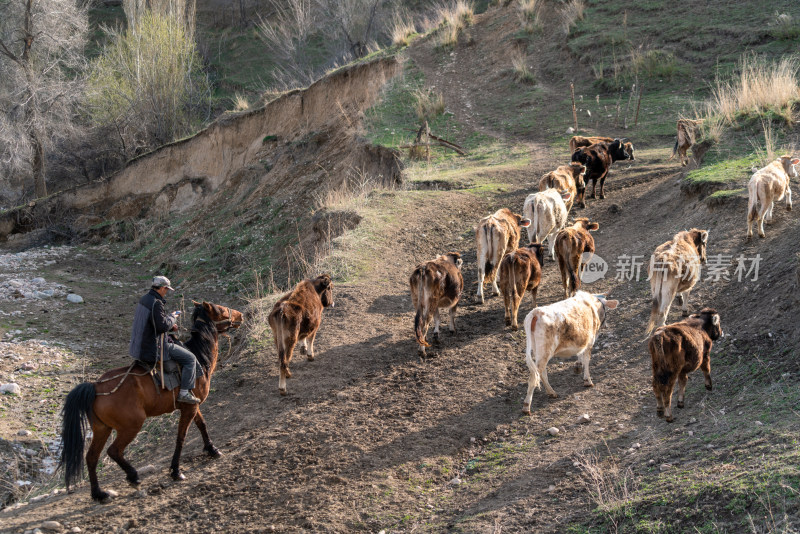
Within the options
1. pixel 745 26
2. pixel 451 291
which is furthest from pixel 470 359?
pixel 745 26

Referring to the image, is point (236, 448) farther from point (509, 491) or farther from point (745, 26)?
point (745, 26)

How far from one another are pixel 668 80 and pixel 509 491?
21.5 metres

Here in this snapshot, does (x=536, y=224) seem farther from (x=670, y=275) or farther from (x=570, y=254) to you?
(x=670, y=275)

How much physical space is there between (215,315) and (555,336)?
4.32 m

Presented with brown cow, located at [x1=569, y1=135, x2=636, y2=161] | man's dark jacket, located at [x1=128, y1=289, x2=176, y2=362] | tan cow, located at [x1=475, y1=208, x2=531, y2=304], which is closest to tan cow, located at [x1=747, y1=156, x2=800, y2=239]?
tan cow, located at [x1=475, y1=208, x2=531, y2=304]

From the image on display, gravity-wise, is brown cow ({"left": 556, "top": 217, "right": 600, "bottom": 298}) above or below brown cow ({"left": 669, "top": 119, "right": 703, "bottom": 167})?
below

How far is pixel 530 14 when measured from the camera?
1195 inches

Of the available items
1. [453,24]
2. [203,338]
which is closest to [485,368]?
[203,338]

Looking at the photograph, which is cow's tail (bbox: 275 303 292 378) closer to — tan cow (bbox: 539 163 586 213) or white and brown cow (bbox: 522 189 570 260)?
white and brown cow (bbox: 522 189 570 260)

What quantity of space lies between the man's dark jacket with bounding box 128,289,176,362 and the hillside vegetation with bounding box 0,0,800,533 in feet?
4.86

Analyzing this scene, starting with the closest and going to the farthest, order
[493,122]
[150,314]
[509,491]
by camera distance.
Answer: [509,491] < [150,314] < [493,122]

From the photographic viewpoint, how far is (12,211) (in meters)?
30.0

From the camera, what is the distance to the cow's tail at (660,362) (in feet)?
25.8

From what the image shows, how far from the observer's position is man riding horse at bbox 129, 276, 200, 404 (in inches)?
317
